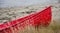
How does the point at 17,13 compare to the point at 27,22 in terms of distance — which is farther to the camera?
the point at 17,13

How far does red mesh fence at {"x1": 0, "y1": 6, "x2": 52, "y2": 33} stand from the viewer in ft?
15.1

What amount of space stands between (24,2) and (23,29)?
10.5m

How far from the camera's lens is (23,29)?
5.08 metres

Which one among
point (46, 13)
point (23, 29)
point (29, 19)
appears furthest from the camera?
point (46, 13)

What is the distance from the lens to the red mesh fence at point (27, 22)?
4613mm

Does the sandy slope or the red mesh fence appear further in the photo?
the sandy slope

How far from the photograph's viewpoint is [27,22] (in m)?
5.75

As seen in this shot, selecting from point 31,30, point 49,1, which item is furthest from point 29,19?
point 49,1

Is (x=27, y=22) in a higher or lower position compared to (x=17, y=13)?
higher

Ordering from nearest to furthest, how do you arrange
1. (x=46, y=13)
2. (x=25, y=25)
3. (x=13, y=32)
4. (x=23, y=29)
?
(x=13, y=32) < (x=23, y=29) < (x=25, y=25) < (x=46, y=13)

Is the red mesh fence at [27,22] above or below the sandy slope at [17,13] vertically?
above

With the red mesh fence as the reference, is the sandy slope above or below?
below

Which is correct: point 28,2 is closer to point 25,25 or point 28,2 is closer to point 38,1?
point 38,1

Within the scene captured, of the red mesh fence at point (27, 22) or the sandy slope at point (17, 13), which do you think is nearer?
the red mesh fence at point (27, 22)
